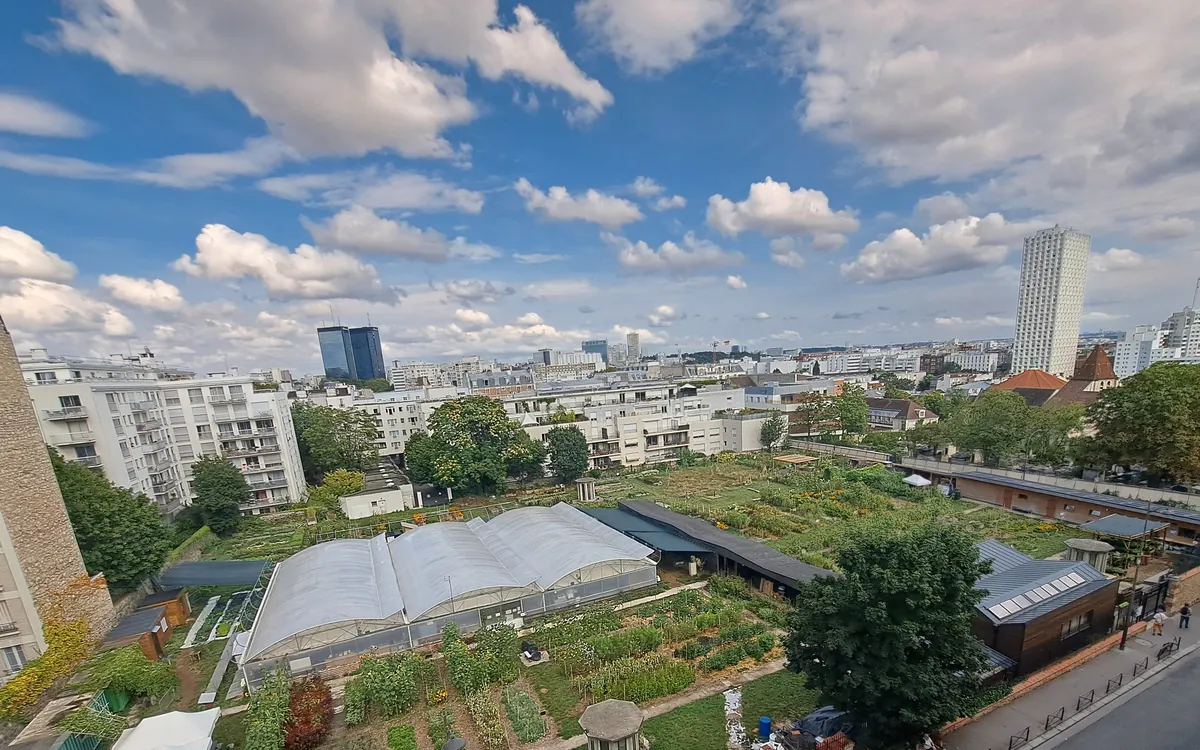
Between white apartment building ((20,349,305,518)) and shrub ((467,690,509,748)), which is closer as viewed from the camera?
shrub ((467,690,509,748))

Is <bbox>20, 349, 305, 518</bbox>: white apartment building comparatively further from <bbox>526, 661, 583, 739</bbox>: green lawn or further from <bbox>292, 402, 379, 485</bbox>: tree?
<bbox>526, 661, 583, 739</bbox>: green lawn

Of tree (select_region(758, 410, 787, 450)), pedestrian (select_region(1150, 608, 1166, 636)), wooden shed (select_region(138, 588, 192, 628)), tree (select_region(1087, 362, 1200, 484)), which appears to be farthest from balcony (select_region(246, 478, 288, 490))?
tree (select_region(1087, 362, 1200, 484))

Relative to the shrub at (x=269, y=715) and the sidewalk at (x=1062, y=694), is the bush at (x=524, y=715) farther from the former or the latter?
the sidewalk at (x=1062, y=694)

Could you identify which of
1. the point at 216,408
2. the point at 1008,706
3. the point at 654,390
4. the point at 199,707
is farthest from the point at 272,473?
the point at 1008,706

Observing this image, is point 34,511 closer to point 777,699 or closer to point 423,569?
point 423,569

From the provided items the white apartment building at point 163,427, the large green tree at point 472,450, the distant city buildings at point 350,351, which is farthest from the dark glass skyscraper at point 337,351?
the large green tree at point 472,450

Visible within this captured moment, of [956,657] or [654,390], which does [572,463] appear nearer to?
[654,390]
